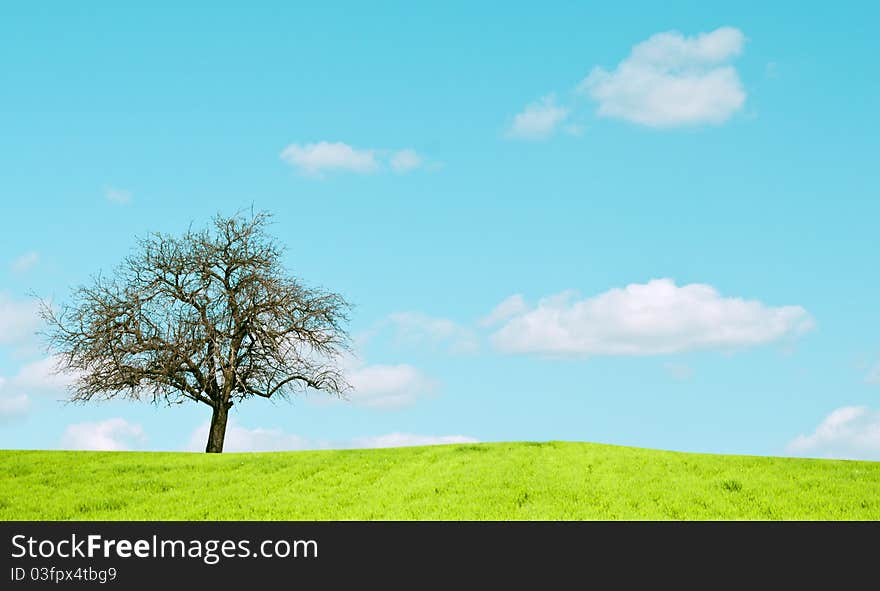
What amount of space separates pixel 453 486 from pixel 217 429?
14204mm

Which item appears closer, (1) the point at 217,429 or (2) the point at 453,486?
A: (2) the point at 453,486

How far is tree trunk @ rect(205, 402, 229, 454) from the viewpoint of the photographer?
33.4 metres

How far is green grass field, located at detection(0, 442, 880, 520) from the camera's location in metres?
20.9

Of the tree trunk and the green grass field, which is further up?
the tree trunk

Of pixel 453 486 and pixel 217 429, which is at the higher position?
pixel 217 429

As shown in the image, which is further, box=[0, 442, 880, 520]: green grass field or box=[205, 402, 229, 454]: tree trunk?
box=[205, 402, 229, 454]: tree trunk

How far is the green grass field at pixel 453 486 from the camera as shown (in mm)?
20938

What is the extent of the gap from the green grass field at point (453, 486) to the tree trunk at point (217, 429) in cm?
417

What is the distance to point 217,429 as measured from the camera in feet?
110

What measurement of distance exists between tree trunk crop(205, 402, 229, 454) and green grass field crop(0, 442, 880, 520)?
4169 millimetres

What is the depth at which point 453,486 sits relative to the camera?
74.5 ft

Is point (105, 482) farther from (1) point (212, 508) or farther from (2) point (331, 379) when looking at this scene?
(2) point (331, 379)
